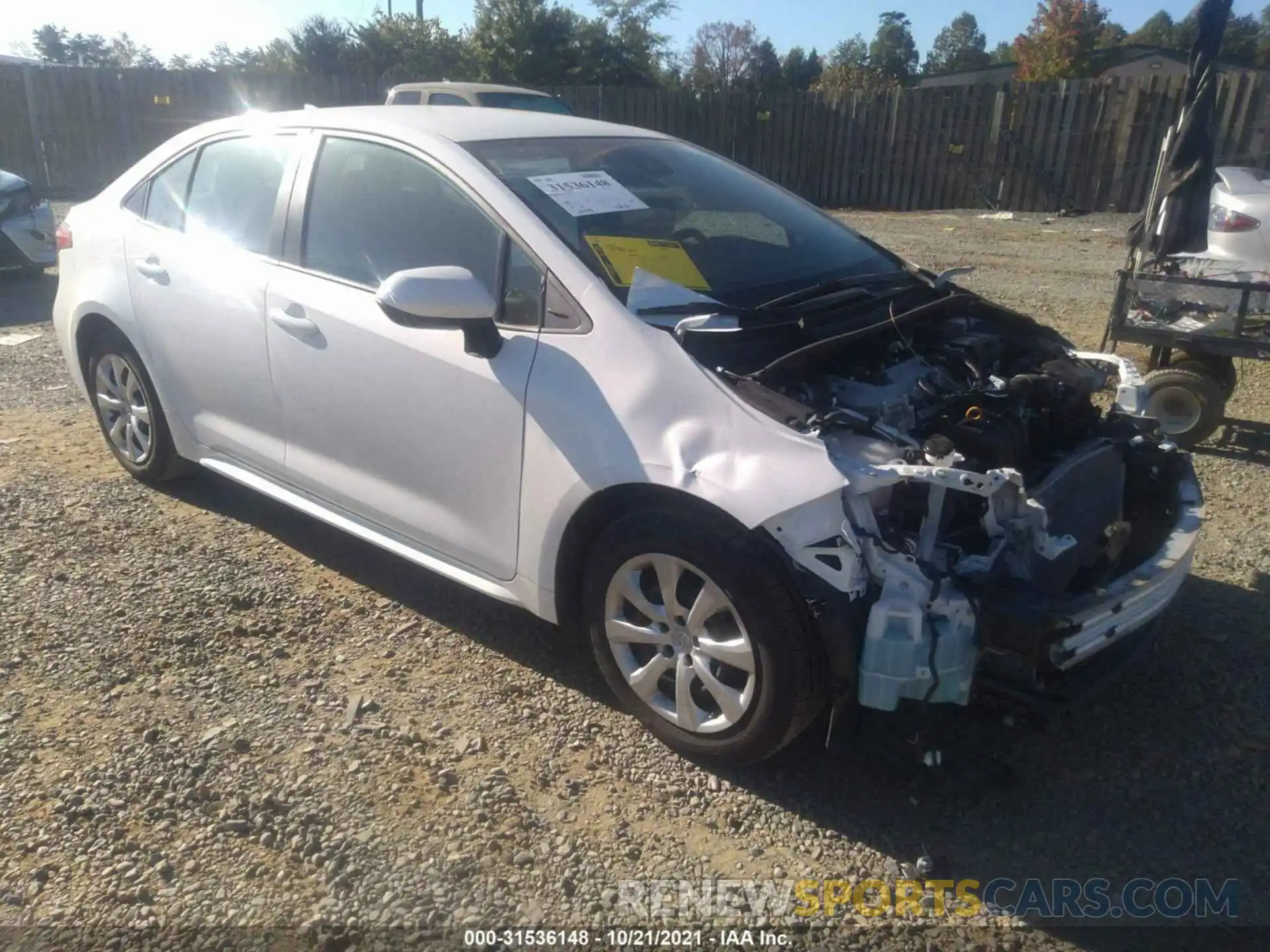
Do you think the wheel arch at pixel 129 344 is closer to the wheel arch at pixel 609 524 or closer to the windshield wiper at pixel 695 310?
the wheel arch at pixel 609 524

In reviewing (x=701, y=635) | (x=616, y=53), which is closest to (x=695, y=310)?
(x=701, y=635)

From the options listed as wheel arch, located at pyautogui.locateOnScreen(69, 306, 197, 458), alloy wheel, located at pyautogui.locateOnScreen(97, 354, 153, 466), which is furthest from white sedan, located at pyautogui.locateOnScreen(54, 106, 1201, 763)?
alloy wheel, located at pyautogui.locateOnScreen(97, 354, 153, 466)

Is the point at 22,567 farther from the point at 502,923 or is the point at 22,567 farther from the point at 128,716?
the point at 502,923

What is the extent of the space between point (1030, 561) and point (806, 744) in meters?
0.92

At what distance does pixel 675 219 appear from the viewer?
11.5ft

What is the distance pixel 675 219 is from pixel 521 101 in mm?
11396

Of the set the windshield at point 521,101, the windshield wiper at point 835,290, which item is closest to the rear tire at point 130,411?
the windshield wiper at point 835,290

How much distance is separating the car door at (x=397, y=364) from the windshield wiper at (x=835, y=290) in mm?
782

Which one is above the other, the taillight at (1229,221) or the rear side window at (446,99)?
the rear side window at (446,99)

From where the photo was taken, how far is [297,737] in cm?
309

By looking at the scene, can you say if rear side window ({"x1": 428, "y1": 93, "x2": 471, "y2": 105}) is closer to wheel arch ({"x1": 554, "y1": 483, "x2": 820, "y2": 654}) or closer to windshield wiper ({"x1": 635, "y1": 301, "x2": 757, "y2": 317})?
windshield wiper ({"x1": 635, "y1": 301, "x2": 757, "y2": 317})

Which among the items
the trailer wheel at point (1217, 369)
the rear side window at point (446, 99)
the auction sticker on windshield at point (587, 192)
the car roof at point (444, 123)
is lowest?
the trailer wheel at point (1217, 369)

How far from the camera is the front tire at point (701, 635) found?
2594 mm

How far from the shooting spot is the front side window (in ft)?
10.6
